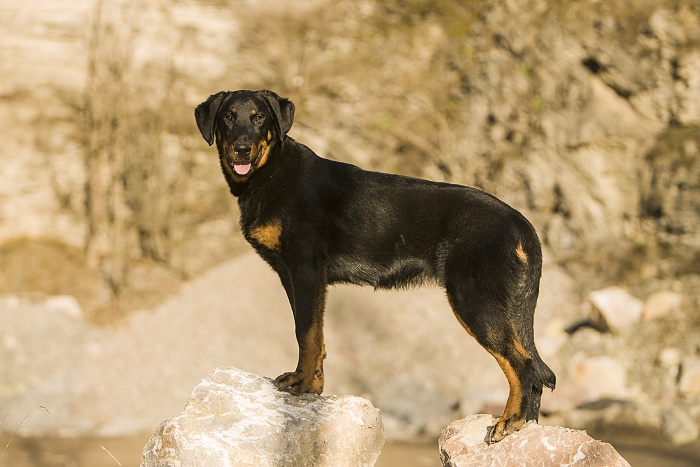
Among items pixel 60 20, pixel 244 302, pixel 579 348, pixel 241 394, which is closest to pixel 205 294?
pixel 244 302

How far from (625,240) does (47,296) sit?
1079 cm

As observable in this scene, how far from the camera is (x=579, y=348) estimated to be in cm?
1185

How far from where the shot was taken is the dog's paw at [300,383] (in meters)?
4.34

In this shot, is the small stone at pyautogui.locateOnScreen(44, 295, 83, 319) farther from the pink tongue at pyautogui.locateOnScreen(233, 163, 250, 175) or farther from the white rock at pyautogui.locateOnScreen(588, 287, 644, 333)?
the pink tongue at pyautogui.locateOnScreen(233, 163, 250, 175)

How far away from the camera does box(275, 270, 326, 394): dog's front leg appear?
13.7ft

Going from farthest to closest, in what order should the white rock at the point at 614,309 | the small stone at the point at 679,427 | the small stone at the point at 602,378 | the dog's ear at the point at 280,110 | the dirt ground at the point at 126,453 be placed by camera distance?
the white rock at the point at 614,309 → the small stone at the point at 602,378 → the small stone at the point at 679,427 → the dirt ground at the point at 126,453 → the dog's ear at the point at 280,110

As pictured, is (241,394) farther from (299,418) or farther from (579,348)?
(579,348)

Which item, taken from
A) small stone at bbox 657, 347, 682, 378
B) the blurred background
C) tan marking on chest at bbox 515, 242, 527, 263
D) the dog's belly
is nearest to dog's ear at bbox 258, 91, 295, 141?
the dog's belly

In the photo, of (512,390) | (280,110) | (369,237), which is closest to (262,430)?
(369,237)

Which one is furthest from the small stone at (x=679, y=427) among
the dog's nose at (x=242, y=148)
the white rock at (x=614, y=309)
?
the dog's nose at (x=242, y=148)

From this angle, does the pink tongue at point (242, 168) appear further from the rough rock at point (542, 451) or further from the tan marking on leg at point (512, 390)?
the rough rock at point (542, 451)

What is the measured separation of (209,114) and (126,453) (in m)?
6.16

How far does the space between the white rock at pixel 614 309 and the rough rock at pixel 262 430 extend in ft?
27.1

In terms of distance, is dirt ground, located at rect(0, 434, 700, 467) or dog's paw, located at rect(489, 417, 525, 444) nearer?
dog's paw, located at rect(489, 417, 525, 444)
